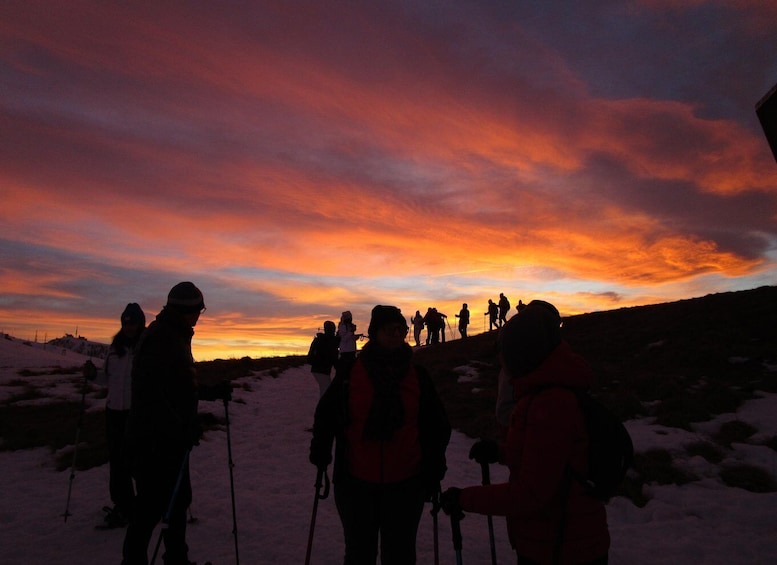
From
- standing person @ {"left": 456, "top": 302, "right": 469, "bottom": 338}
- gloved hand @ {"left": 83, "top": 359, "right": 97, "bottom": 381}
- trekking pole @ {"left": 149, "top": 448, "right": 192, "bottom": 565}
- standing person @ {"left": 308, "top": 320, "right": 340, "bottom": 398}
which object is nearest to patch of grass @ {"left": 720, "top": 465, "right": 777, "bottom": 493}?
standing person @ {"left": 308, "top": 320, "right": 340, "bottom": 398}

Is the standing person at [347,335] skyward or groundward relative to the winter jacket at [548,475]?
skyward

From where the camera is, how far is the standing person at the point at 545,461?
2.39m

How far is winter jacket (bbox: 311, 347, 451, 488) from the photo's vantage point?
380cm

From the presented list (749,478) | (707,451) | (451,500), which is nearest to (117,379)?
(451,500)

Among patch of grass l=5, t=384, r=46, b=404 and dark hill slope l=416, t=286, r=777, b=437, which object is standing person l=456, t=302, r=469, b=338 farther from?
patch of grass l=5, t=384, r=46, b=404

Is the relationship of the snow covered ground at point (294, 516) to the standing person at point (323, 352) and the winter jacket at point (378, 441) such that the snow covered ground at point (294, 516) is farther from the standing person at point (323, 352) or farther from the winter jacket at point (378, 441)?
the winter jacket at point (378, 441)

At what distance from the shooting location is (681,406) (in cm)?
1270

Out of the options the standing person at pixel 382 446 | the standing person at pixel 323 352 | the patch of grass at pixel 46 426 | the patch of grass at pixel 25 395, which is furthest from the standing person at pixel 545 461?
the patch of grass at pixel 25 395

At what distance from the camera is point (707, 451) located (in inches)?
385

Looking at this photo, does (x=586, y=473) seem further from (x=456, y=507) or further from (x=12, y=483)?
(x=12, y=483)

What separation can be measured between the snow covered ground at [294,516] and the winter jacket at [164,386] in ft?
8.73

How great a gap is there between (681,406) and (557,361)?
41.1 ft

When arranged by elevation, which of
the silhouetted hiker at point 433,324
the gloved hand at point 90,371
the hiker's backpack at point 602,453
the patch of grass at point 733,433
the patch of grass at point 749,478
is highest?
the silhouetted hiker at point 433,324

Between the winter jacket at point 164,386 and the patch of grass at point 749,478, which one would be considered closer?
the winter jacket at point 164,386
